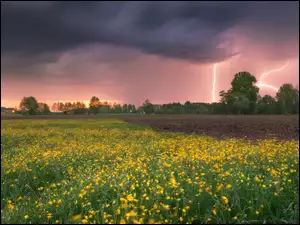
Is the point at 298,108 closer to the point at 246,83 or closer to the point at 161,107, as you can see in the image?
the point at 246,83

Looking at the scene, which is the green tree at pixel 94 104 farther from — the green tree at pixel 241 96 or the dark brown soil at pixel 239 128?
the dark brown soil at pixel 239 128

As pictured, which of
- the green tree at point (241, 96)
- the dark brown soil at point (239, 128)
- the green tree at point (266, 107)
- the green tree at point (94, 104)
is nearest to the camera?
the dark brown soil at point (239, 128)

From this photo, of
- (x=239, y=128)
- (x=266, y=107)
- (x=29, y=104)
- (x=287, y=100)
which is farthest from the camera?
(x=266, y=107)

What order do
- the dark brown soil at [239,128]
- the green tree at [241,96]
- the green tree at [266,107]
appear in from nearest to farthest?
the dark brown soil at [239,128]
the green tree at [241,96]
the green tree at [266,107]

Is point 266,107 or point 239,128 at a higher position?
point 266,107

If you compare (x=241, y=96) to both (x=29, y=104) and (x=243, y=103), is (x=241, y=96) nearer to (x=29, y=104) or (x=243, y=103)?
(x=243, y=103)

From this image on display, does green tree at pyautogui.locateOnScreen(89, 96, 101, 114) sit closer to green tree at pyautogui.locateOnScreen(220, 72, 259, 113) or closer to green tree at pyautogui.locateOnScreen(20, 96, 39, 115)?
green tree at pyautogui.locateOnScreen(20, 96, 39, 115)

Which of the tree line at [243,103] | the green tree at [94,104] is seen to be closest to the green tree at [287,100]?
the tree line at [243,103]

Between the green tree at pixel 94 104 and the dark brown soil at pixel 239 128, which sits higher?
the green tree at pixel 94 104

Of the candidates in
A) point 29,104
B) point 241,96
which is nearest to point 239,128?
point 241,96

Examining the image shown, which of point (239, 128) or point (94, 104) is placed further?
point (94, 104)

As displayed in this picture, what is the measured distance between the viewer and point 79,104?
301 feet

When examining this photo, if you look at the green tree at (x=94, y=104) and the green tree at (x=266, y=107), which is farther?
the green tree at (x=266, y=107)

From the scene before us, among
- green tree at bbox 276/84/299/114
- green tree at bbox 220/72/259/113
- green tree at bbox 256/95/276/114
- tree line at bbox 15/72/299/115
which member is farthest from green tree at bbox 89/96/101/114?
green tree at bbox 276/84/299/114
